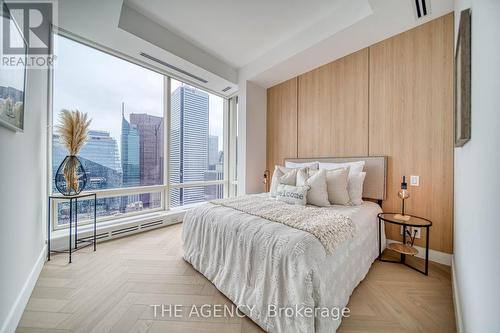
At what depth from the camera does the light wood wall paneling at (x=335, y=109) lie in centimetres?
270

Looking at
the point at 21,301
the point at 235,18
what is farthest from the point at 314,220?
the point at 235,18

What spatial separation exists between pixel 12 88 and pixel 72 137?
3.10 feet

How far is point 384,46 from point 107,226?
4.41 meters

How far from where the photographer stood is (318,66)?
10.4 ft

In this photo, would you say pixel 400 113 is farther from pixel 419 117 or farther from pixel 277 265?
pixel 277 265

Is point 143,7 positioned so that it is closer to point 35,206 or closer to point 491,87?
point 35,206

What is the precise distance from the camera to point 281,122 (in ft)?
12.4

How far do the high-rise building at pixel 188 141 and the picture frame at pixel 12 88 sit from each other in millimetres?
2240

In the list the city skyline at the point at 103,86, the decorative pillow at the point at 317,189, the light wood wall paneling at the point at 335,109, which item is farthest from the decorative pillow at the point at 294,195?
the city skyline at the point at 103,86

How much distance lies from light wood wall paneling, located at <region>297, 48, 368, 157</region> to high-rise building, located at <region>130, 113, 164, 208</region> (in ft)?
8.33

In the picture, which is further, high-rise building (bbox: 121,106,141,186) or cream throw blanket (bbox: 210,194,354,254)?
high-rise building (bbox: 121,106,141,186)

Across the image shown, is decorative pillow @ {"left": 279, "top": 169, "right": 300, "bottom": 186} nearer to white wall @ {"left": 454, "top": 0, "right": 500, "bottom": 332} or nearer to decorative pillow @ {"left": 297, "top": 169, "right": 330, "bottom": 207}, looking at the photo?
decorative pillow @ {"left": 297, "top": 169, "right": 330, "bottom": 207}

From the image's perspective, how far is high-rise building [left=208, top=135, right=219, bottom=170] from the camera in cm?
443
